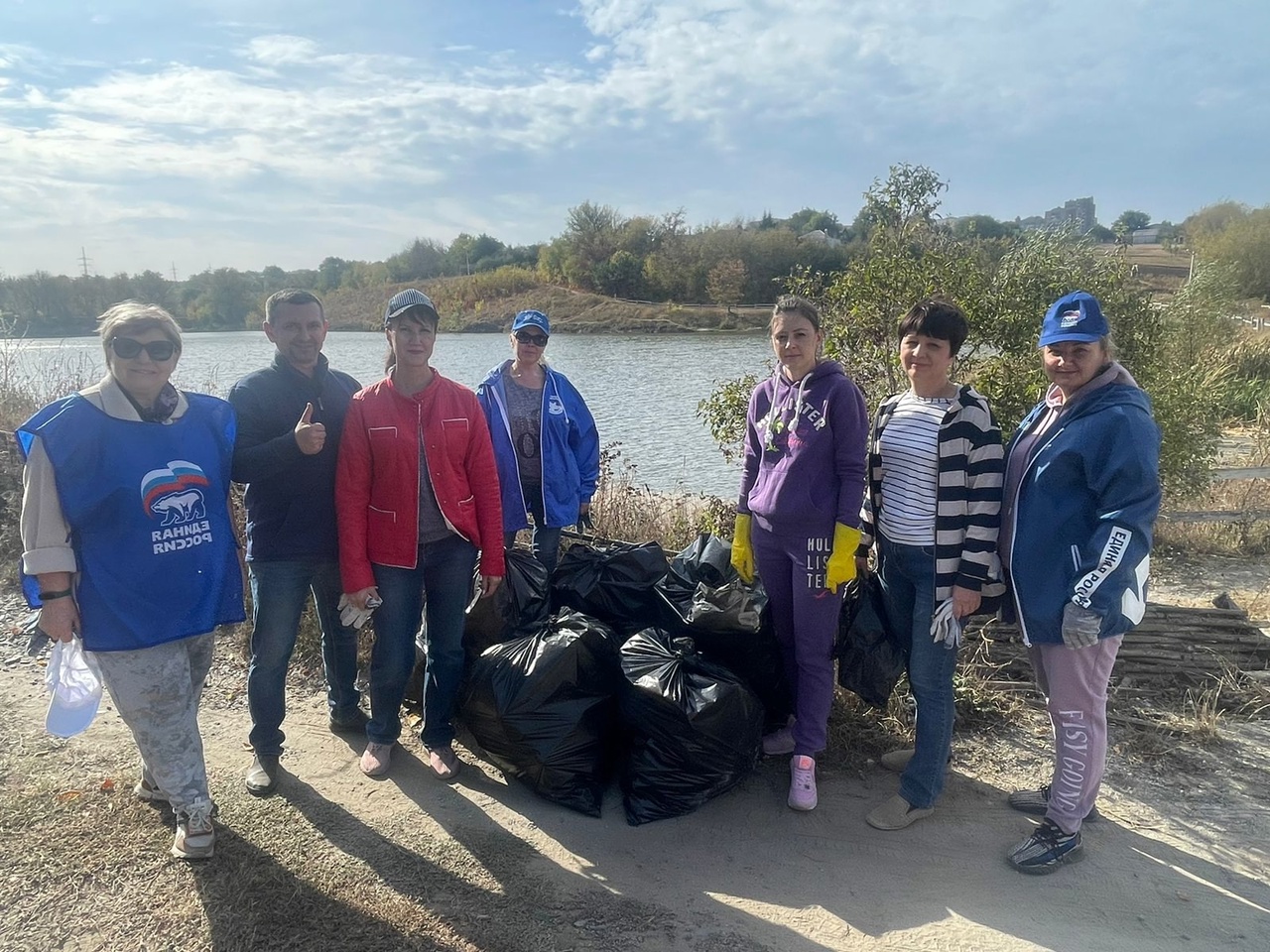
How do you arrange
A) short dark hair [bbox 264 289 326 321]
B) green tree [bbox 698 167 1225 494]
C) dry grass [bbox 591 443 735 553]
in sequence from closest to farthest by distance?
short dark hair [bbox 264 289 326 321], green tree [bbox 698 167 1225 494], dry grass [bbox 591 443 735 553]

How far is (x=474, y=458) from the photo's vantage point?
298 centimetres

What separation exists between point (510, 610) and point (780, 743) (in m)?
1.27

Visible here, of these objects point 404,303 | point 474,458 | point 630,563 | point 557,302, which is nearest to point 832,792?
point 630,563

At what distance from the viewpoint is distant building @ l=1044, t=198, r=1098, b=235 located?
5633 mm

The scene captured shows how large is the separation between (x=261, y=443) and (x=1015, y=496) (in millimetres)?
Result: 2634

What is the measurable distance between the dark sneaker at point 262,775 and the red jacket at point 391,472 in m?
0.86

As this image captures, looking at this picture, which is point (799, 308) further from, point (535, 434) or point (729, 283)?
point (729, 283)

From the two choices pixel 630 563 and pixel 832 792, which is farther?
pixel 630 563

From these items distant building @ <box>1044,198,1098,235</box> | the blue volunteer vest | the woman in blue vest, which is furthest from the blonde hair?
distant building @ <box>1044,198,1098,235</box>

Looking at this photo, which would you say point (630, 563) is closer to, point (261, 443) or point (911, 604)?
point (911, 604)

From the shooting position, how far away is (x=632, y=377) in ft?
52.6

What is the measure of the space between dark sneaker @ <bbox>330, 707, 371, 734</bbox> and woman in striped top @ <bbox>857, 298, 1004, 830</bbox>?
2204 mm

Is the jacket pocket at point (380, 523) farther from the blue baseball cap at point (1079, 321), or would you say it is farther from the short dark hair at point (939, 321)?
the blue baseball cap at point (1079, 321)

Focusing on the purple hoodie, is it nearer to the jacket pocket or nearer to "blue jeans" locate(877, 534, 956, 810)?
"blue jeans" locate(877, 534, 956, 810)
